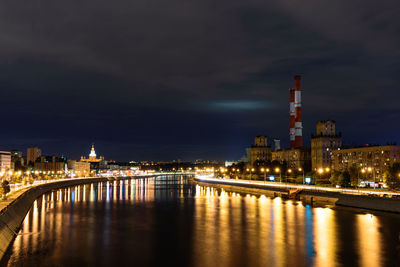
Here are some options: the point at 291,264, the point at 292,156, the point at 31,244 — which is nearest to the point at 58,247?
the point at 31,244

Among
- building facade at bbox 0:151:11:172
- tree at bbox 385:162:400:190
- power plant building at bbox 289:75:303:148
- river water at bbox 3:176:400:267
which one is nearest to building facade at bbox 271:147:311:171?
power plant building at bbox 289:75:303:148

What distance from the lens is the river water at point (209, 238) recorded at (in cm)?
2953

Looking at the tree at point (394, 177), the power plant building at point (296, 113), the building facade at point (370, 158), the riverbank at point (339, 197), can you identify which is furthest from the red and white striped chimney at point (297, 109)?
the tree at point (394, 177)

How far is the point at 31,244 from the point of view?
1337 inches

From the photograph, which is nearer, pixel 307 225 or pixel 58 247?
pixel 58 247

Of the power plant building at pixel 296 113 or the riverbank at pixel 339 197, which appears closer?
the riverbank at pixel 339 197

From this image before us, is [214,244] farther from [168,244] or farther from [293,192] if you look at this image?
[293,192]

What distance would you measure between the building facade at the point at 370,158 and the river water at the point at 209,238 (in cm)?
4646

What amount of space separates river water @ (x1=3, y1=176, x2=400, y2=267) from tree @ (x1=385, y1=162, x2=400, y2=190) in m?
12.9

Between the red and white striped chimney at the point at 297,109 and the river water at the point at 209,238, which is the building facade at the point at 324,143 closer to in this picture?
the red and white striped chimney at the point at 297,109

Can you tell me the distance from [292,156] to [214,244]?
13276 centimetres

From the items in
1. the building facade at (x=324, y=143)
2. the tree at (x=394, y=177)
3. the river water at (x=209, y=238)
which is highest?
the building facade at (x=324, y=143)

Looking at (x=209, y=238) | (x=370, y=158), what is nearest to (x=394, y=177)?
(x=209, y=238)

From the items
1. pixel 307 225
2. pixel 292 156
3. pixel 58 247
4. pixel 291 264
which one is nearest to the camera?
pixel 291 264
